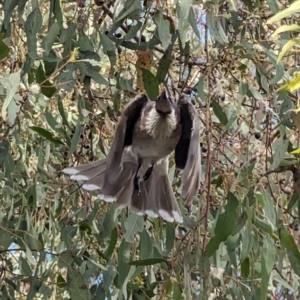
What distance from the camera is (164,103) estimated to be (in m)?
1.73

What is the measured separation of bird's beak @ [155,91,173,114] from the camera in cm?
173

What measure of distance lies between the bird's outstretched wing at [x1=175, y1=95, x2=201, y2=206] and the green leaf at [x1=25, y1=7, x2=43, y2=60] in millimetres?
379

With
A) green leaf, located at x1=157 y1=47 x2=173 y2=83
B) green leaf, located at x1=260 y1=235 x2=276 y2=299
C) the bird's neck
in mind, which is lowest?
green leaf, located at x1=260 y1=235 x2=276 y2=299

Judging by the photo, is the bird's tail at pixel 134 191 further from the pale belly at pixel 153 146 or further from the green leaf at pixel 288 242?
the green leaf at pixel 288 242

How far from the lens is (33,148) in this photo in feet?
6.68

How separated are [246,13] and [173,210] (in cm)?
53

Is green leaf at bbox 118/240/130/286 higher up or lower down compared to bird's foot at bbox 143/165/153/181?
lower down

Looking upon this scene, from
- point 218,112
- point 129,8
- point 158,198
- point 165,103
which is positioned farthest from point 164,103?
point 129,8

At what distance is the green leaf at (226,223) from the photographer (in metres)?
1.46

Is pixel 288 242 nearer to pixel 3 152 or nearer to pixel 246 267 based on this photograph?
pixel 246 267

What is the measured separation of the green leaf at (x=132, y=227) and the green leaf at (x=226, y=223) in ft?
0.69

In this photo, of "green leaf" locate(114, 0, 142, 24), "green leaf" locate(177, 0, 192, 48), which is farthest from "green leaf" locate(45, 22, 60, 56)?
"green leaf" locate(177, 0, 192, 48)

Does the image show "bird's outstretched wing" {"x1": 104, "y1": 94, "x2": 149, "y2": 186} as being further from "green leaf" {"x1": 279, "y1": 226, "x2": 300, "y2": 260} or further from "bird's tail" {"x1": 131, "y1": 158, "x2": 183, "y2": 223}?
"green leaf" {"x1": 279, "y1": 226, "x2": 300, "y2": 260}

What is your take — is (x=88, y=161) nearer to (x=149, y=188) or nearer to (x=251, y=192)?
(x=149, y=188)
